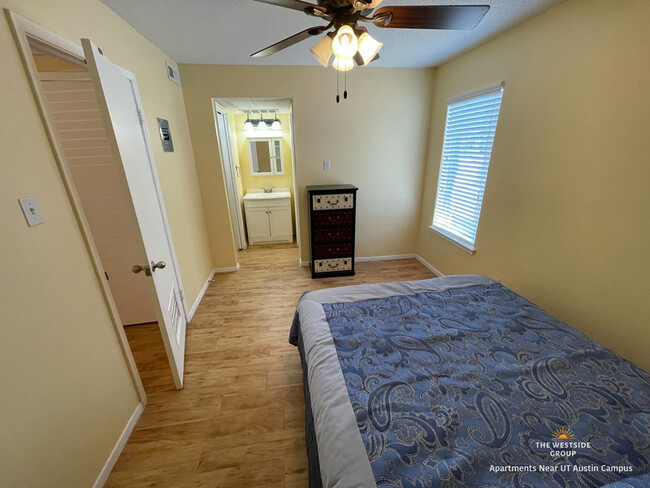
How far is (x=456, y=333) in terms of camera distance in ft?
4.30

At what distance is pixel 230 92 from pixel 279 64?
2.07ft

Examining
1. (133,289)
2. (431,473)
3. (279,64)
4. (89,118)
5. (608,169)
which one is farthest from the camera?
(279,64)

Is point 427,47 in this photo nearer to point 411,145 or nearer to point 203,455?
point 411,145

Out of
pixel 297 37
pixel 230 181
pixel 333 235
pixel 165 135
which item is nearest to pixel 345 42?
pixel 297 37

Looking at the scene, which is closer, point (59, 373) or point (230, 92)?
point (59, 373)

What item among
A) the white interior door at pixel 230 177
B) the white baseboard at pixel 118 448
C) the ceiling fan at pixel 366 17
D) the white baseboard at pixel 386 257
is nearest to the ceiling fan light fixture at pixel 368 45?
the ceiling fan at pixel 366 17

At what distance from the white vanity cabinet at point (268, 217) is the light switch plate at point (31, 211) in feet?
10.5

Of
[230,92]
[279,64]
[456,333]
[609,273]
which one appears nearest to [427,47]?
[279,64]

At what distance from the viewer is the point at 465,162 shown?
2701 mm

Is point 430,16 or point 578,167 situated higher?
point 430,16

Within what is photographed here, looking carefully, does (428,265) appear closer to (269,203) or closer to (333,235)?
(333,235)

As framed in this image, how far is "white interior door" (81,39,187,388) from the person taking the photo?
1226 mm

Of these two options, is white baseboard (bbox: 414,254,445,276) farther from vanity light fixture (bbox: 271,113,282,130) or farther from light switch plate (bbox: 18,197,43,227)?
light switch plate (bbox: 18,197,43,227)

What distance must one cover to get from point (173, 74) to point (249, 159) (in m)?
1.92
